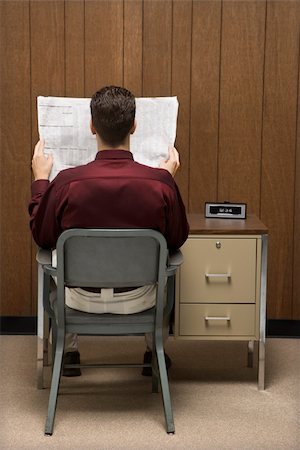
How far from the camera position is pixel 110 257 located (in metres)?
2.86

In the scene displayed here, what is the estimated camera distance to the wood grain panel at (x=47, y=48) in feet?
13.3

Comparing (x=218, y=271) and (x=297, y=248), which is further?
(x=297, y=248)

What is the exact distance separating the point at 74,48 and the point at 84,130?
83 centimetres

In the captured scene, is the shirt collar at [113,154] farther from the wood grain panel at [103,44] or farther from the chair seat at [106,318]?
the wood grain panel at [103,44]

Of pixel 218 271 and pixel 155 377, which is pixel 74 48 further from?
pixel 155 377

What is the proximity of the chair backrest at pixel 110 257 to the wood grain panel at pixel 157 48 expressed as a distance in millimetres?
1394

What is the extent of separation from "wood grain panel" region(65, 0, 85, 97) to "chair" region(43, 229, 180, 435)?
137cm

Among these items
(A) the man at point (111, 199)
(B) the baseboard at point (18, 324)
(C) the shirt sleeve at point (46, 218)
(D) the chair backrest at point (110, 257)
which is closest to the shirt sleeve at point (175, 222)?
(A) the man at point (111, 199)

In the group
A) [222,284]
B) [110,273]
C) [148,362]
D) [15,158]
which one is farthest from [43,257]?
[15,158]

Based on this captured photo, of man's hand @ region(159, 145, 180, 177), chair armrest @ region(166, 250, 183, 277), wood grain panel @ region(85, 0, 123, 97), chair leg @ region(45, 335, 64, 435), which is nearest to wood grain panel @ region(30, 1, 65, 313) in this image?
wood grain panel @ region(85, 0, 123, 97)

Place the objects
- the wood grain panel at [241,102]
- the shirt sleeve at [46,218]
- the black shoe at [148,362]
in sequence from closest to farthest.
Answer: the shirt sleeve at [46,218] → the black shoe at [148,362] → the wood grain panel at [241,102]

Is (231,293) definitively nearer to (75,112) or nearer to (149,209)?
(149,209)

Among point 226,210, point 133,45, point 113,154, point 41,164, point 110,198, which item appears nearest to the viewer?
point 110,198

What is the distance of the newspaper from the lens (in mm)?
3377
